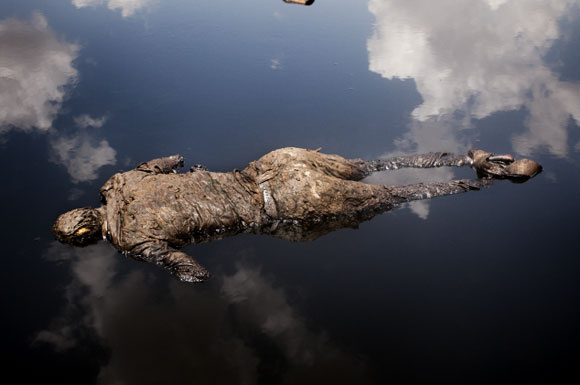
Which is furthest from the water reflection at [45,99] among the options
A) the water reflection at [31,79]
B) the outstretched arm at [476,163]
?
the outstretched arm at [476,163]

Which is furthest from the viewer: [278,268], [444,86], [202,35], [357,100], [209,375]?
[202,35]

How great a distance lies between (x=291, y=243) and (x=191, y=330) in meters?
1.81

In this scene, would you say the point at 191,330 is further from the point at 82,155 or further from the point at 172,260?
the point at 82,155

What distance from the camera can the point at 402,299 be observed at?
5.21 meters

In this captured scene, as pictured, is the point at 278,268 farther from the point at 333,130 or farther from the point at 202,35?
the point at 202,35

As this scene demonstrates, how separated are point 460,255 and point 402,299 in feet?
4.04

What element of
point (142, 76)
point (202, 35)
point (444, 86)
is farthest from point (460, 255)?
point (202, 35)

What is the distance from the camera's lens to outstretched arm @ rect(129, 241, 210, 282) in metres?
5.33

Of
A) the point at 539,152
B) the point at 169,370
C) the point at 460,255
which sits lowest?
the point at 169,370

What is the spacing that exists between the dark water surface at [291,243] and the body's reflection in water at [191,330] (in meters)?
0.02

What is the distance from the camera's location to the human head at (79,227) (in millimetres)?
5594

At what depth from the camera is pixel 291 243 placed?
597 centimetres

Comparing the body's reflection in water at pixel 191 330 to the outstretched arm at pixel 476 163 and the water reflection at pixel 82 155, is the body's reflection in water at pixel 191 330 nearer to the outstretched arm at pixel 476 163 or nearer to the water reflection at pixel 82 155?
the water reflection at pixel 82 155

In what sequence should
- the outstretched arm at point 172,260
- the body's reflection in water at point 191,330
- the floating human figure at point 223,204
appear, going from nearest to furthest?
the body's reflection in water at point 191,330
the outstretched arm at point 172,260
the floating human figure at point 223,204
